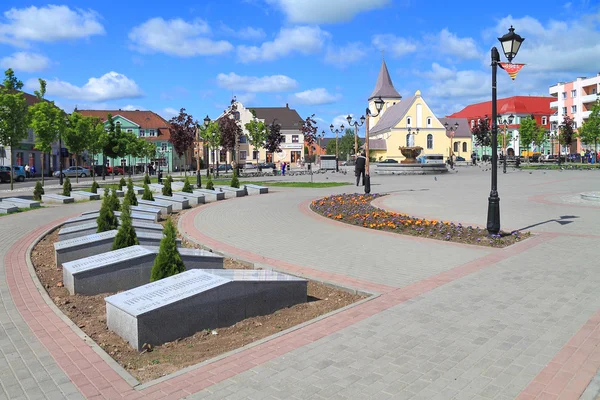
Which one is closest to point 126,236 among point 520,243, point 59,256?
point 59,256

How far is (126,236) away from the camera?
8203 millimetres

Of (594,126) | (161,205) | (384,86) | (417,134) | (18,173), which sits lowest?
(161,205)

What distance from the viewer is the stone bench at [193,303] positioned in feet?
16.9

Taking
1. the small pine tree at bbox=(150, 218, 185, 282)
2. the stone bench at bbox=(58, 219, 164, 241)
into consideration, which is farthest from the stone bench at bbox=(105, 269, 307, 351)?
the stone bench at bbox=(58, 219, 164, 241)

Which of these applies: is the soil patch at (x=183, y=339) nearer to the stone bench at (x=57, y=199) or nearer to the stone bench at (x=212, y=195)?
the stone bench at (x=212, y=195)

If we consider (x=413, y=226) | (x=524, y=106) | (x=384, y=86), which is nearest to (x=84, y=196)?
(x=413, y=226)

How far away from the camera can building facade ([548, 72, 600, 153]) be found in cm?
8400

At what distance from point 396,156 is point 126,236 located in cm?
8927

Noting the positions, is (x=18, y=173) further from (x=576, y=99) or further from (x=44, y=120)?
(x=576, y=99)

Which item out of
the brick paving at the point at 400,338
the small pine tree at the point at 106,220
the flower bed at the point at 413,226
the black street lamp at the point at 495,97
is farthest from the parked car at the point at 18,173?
the black street lamp at the point at 495,97

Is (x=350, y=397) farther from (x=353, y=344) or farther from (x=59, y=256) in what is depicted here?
(x=59, y=256)

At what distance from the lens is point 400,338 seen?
5.07 m

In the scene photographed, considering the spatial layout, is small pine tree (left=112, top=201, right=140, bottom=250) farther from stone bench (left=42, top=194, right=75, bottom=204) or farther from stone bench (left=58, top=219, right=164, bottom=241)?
stone bench (left=42, top=194, right=75, bottom=204)

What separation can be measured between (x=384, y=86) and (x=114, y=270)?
366ft
